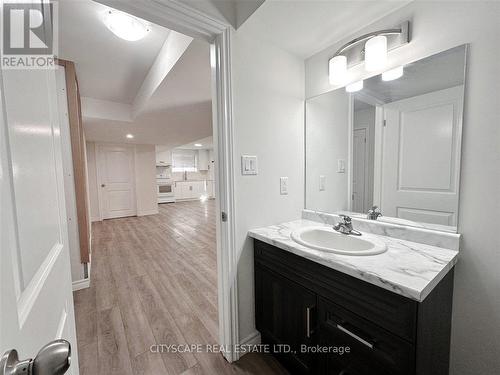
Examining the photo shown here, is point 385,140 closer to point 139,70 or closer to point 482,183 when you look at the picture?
point 482,183

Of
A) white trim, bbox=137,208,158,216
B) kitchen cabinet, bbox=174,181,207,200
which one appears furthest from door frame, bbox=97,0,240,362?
kitchen cabinet, bbox=174,181,207,200

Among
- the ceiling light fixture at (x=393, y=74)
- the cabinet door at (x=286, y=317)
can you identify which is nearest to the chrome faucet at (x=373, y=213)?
the cabinet door at (x=286, y=317)

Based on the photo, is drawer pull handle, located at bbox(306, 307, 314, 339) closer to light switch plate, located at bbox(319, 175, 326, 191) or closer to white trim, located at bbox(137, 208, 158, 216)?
light switch plate, located at bbox(319, 175, 326, 191)

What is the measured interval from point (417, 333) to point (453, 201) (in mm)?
695

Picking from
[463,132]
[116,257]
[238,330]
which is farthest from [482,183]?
[116,257]

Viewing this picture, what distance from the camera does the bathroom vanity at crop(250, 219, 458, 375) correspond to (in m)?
0.75

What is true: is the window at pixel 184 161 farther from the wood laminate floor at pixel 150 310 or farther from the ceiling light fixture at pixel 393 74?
the ceiling light fixture at pixel 393 74

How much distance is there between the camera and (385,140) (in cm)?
134

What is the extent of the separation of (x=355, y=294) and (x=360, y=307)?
0.16ft

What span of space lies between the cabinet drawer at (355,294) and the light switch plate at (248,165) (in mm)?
507

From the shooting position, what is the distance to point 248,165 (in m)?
1.40

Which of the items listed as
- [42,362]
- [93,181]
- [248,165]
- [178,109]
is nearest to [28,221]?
[42,362]

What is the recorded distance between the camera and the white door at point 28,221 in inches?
13.3

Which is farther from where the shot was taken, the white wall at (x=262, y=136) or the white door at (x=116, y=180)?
the white door at (x=116, y=180)
